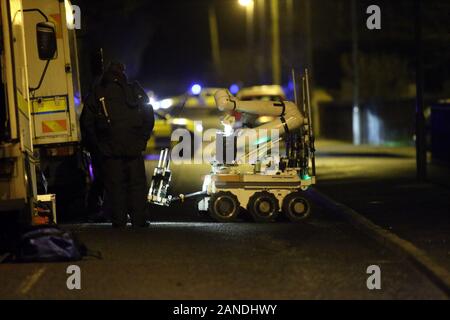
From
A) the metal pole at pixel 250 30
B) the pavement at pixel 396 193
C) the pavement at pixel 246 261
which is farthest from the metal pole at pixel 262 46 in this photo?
the pavement at pixel 246 261

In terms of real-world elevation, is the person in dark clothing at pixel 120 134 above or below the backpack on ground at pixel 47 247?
above

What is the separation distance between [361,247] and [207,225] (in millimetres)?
→ 2323

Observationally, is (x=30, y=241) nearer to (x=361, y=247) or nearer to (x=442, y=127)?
(x=361, y=247)

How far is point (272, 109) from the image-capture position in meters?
12.2

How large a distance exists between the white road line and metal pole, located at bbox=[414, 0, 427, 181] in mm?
10078

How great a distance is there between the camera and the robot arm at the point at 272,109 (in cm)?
1213

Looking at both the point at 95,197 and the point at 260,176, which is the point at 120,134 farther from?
the point at 95,197

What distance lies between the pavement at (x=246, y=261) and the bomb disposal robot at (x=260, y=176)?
228 millimetres

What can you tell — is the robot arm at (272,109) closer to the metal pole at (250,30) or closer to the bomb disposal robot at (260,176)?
the bomb disposal robot at (260,176)

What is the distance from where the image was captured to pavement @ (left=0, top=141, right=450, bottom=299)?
7957 mm

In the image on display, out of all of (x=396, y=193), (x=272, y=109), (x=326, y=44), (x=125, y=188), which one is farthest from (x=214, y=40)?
(x=125, y=188)

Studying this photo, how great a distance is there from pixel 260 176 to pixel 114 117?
7.20 ft

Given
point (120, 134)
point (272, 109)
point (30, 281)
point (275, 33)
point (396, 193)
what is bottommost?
point (396, 193)

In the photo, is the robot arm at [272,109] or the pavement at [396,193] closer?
the pavement at [396,193]
